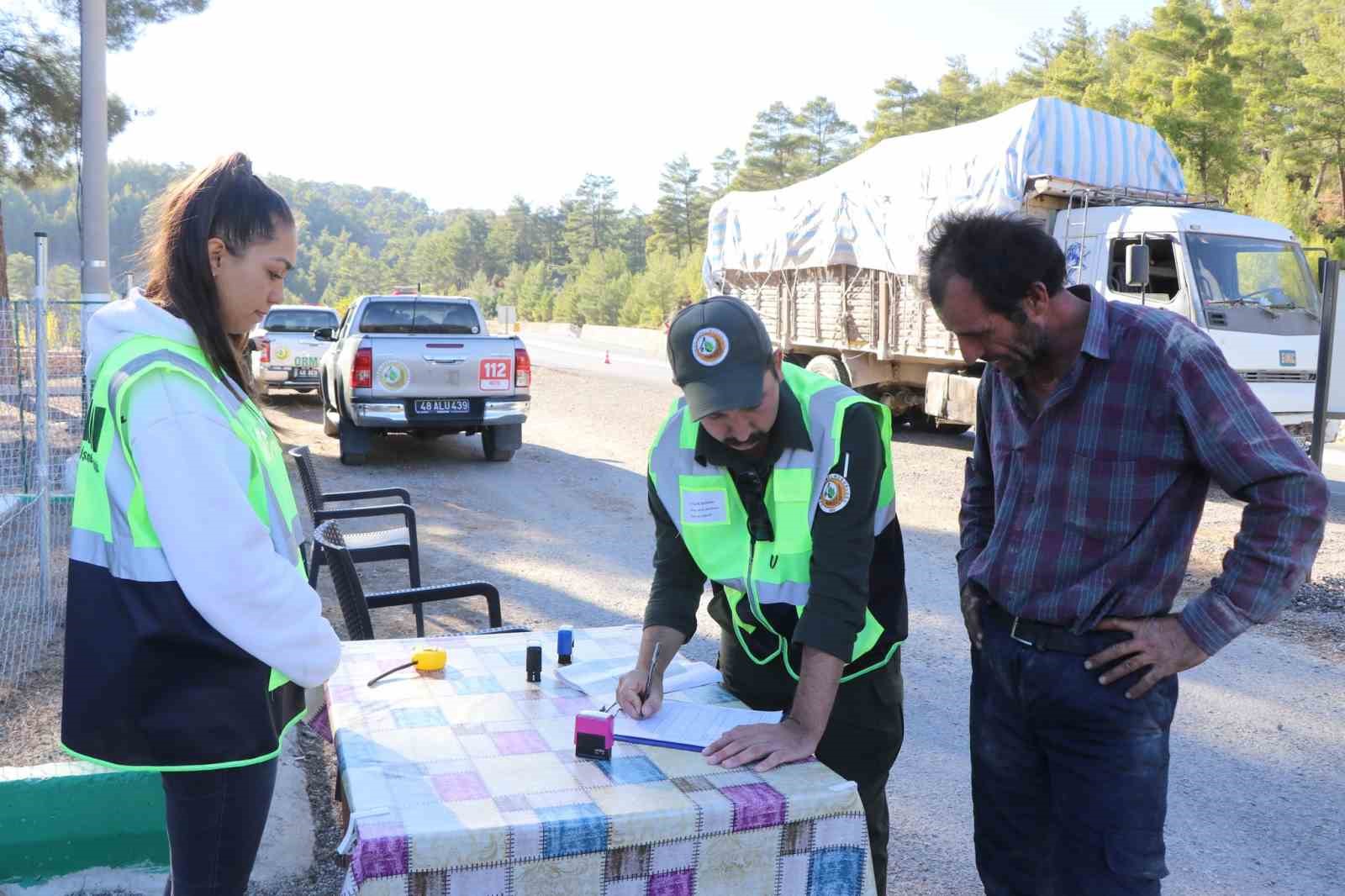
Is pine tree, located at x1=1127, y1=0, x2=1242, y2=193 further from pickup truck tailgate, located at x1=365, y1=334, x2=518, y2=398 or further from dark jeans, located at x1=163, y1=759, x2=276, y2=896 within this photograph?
dark jeans, located at x1=163, y1=759, x2=276, y2=896

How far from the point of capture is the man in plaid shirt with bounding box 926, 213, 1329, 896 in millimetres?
2107

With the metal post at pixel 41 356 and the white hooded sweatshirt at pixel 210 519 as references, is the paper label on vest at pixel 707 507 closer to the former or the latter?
the white hooded sweatshirt at pixel 210 519

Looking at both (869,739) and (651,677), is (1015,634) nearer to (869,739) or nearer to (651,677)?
(869,739)

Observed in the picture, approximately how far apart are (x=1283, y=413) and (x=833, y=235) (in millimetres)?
6612

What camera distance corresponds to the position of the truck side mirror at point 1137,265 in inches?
415

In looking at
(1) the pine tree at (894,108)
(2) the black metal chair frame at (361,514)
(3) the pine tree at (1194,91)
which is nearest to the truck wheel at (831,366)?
(2) the black metal chair frame at (361,514)

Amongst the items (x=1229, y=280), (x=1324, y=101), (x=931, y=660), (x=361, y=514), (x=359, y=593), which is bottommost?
(x=931, y=660)

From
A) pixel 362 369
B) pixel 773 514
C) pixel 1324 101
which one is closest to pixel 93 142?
pixel 362 369

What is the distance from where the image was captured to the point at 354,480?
10.5 meters

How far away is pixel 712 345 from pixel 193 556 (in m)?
1.05

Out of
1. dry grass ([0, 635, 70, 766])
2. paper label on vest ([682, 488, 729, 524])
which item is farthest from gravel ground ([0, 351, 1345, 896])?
paper label on vest ([682, 488, 729, 524])

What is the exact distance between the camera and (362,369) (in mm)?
10797

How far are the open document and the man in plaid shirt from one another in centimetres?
73

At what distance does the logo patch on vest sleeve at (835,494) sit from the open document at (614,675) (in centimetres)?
67
